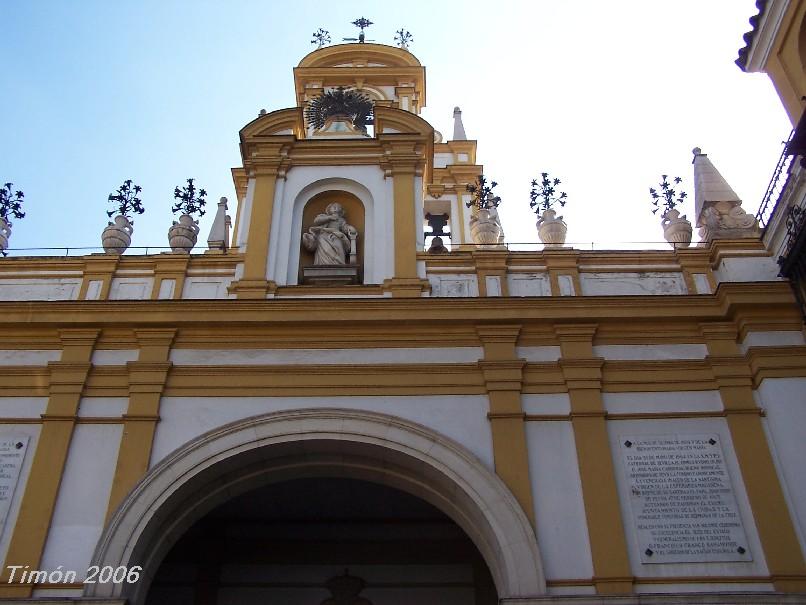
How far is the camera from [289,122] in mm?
12898

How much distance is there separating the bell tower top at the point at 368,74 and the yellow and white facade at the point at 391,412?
532 centimetres

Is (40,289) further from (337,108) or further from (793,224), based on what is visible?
(793,224)

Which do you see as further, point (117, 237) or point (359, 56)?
point (359, 56)

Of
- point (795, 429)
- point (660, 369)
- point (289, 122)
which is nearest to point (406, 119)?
point (289, 122)

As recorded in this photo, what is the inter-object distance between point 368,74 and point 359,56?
0.82 meters

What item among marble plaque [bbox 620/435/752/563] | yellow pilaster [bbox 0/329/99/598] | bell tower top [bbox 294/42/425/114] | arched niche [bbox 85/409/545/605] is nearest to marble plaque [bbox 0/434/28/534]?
yellow pilaster [bbox 0/329/99/598]

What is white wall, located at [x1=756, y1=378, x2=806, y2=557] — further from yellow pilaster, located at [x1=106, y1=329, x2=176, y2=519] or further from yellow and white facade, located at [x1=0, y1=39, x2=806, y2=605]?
yellow pilaster, located at [x1=106, y1=329, x2=176, y2=519]

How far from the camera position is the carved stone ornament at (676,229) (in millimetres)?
11648

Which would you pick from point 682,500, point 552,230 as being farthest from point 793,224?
point 682,500

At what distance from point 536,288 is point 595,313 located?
92 centimetres

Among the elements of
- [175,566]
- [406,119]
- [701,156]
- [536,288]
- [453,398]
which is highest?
[406,119]

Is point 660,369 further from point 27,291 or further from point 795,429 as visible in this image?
point 27,291

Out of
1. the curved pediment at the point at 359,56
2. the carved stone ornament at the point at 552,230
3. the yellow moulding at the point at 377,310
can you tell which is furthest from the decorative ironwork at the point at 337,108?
the yellow moulding at the point at 377,310

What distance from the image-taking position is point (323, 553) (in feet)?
40.1
